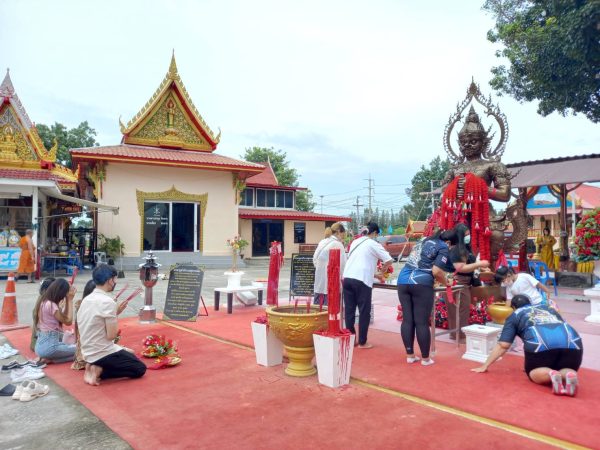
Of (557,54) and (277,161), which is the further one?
(277,161)

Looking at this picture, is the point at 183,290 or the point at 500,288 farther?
the point at 183,290

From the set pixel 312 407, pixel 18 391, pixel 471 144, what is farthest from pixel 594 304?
pixel 18 391

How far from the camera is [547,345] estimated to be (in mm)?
4082

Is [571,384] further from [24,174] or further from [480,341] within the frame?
[24,174]

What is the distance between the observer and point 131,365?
4582 mm

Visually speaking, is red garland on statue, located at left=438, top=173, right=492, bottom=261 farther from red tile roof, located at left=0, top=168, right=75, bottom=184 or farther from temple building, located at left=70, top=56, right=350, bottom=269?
temple building, located at left=70, top=56, right=350, bottom=269

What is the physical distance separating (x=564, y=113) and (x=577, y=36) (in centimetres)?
340

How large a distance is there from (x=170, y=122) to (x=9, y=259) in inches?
333

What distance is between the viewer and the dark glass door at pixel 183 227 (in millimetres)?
18469

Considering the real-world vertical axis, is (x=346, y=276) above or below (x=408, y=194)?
below

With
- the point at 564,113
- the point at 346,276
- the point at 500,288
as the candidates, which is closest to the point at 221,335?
the point at 346,276

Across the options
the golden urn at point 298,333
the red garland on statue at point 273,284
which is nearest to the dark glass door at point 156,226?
the red garland on statue at point 273,284

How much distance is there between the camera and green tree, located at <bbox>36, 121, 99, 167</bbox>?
30172mm

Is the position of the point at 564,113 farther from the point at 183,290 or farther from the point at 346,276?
the point at 183,290
